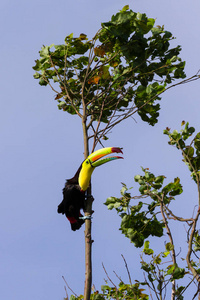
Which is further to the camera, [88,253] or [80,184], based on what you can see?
[80,184]

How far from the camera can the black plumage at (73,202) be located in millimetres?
6902

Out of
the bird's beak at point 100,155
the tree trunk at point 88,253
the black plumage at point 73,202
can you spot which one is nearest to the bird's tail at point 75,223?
the black plumage at point 73,202

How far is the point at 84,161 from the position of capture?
269 inches

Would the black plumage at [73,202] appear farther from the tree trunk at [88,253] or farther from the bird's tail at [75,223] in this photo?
the tree trunk at [88,253]

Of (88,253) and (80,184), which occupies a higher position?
(80,184)

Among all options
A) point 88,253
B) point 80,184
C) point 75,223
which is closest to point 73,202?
point 80,184

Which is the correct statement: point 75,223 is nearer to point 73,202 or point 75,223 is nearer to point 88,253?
point 73,202

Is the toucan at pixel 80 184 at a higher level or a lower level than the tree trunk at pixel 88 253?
higher

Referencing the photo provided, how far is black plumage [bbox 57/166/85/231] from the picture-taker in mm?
6902

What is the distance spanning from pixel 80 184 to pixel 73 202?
30 cm

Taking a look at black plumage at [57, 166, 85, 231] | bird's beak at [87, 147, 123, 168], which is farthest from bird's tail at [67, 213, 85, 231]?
bird's beak at [87, 147, 123, 168]

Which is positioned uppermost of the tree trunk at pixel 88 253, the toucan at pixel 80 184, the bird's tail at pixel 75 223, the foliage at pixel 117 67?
the foliage at pixel 117 67

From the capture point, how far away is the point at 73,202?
22.8 ft

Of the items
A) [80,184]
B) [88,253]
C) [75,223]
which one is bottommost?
[88,253]
